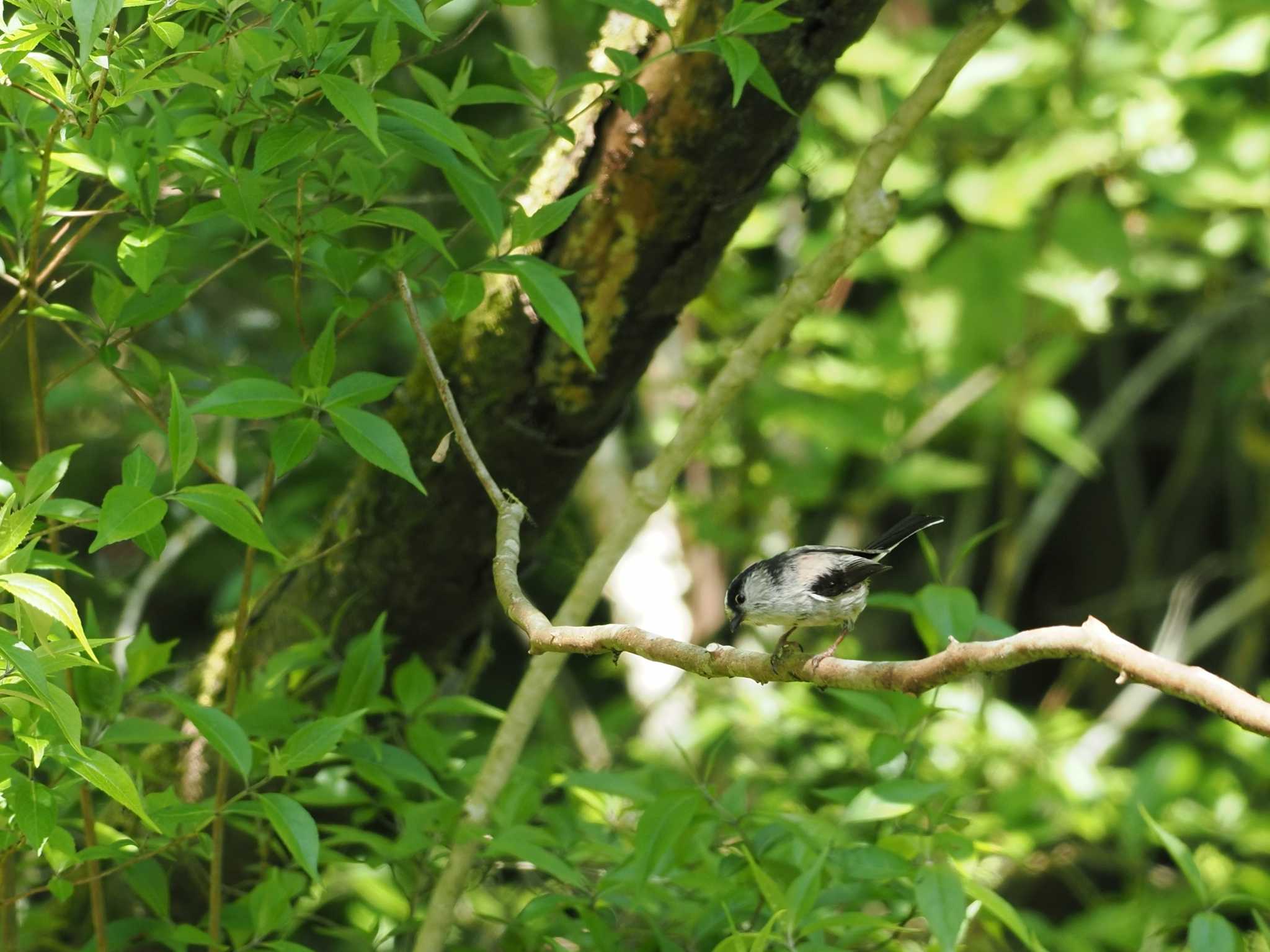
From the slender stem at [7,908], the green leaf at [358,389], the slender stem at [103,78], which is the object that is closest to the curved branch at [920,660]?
the green leaf at [358,389]

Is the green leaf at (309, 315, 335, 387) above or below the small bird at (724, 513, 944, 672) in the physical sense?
above

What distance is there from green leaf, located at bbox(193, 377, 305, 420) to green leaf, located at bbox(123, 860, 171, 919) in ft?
2.37

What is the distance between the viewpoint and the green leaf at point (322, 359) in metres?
1.68

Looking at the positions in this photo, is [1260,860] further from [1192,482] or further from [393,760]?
[393,760]

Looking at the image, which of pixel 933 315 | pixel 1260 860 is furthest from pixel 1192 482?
pixel 933 315

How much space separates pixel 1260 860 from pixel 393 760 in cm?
455

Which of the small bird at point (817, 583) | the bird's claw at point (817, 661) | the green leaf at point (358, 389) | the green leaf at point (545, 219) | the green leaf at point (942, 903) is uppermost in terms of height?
the green leaf at point (545, 219)

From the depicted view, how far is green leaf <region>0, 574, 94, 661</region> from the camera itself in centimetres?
126

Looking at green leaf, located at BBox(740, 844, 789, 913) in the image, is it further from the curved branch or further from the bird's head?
the bird's head

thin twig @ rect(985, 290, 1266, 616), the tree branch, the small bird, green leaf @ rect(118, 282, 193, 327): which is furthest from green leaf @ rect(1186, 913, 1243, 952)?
thin twig @ rect(985, 290, 1266, 616)

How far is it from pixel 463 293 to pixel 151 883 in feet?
3.28

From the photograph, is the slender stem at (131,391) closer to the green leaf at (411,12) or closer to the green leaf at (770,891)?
the green leaf at (411,12)

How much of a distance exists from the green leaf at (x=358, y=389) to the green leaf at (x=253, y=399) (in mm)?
45

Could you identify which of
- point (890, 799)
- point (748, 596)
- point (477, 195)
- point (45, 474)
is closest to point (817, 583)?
point (748, 596)
